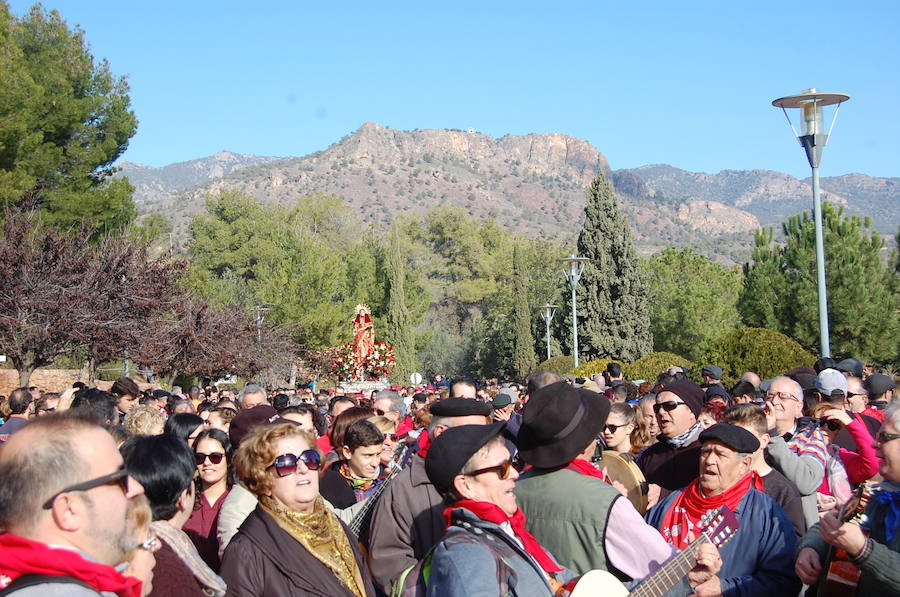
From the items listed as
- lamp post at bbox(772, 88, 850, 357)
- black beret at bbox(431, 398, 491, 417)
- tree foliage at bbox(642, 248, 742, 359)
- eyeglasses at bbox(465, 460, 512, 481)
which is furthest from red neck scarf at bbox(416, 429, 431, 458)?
tree foliage at bbox(642, 248, 742, 359)

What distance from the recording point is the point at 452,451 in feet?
10.8

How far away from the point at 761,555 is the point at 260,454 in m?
Result: 2.38

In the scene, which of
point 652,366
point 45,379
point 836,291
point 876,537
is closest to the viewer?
point 876,537

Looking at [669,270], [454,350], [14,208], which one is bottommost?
[454,350]

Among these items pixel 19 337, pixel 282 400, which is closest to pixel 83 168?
pixel 19 337

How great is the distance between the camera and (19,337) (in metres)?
18.6

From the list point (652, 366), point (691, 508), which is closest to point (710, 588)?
point (691, 508)

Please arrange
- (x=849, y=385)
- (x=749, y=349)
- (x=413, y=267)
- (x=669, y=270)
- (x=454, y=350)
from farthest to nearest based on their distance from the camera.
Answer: (x=413, y=267)
(x=454, y=350)
(x=669, y=270)
(x=749, y=349)
(x=849, y=385)

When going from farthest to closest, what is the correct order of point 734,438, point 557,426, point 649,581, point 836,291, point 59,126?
point 836,291 → point 59,126 → point 734,438 → point 557,426 → point 649,581

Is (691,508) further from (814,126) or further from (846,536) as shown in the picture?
(814,126)

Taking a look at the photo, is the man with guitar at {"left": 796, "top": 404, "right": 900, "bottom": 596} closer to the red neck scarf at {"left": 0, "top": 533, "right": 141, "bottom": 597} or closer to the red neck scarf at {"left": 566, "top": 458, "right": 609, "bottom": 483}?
the red neck scarf at {"left": 566, "top": 458, "right": 609, "bottom": 483}

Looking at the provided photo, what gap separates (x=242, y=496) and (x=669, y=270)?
170 ft

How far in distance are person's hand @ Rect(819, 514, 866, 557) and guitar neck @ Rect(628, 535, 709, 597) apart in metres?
0.52

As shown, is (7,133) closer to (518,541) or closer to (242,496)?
(242,496)
